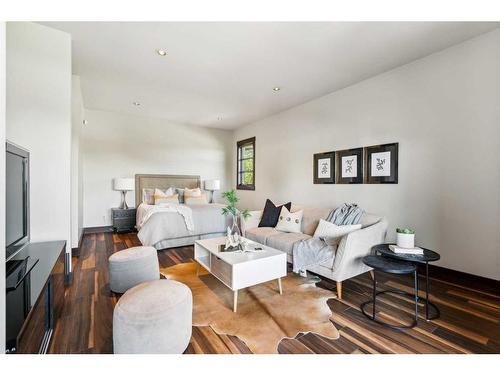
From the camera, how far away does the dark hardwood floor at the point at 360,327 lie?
161cm

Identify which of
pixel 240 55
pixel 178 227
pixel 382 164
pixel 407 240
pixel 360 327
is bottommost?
pixel 360 327

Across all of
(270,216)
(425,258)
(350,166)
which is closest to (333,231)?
(425,258)

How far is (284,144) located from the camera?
5277 millimetres

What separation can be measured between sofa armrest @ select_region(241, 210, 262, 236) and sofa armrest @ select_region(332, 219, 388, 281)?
168 cm

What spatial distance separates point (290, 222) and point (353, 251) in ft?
3.92

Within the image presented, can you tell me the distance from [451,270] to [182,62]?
4.32 m

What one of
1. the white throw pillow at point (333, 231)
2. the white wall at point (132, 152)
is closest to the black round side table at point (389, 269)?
the white throw pillow at point (333, 231)

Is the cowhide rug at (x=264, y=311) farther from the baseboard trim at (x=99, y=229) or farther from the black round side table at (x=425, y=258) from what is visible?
the baseboard trim at (x=99, y=229)

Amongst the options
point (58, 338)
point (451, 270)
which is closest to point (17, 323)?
point (58, 338)

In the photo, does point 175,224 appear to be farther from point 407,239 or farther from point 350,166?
point 407,239

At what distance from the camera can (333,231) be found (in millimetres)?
2770

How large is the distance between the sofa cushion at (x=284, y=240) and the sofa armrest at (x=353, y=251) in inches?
25.4
